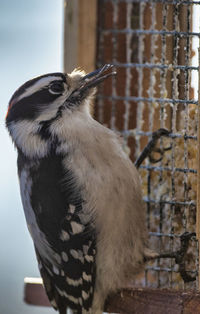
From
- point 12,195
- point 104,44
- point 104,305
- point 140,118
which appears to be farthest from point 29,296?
point 12,195

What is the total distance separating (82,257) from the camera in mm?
2867

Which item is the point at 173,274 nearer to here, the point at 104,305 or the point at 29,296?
the point at 104,305

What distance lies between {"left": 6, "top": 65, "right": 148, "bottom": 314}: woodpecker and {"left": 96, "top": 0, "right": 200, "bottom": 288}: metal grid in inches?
10.4

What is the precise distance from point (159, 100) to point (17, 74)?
3.41 m

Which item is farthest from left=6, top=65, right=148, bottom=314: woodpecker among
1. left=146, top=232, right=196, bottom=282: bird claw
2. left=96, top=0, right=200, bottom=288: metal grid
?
left=96, top=0, right=200, bottom=288: metal grid

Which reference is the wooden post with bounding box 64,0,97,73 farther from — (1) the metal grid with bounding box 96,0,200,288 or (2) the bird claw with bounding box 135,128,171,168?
(2) the bird claw with bounding box 135,128,171,168

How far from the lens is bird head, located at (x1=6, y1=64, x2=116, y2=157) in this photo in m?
2.91

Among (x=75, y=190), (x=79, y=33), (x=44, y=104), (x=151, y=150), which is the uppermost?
(x=79, y=33)

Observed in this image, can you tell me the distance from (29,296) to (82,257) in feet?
1.64

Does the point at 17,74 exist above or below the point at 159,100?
above

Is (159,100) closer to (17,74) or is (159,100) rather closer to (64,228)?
(64,228)

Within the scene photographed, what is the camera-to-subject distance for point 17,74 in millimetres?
Answer: 6434

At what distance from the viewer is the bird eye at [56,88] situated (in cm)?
294

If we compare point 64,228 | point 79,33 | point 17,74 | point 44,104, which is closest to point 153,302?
point 64,228
